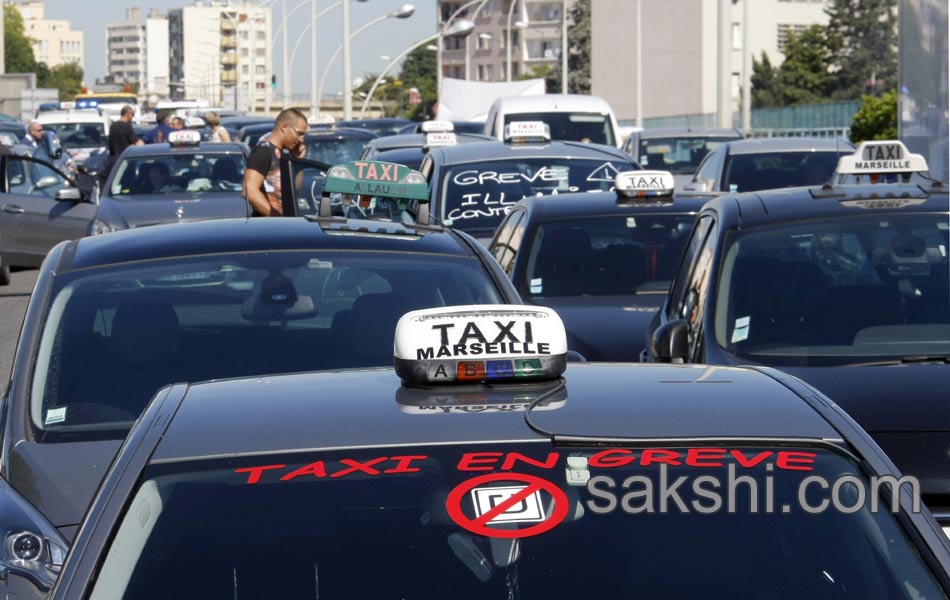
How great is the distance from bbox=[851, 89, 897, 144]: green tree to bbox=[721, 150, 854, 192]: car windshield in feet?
74.8

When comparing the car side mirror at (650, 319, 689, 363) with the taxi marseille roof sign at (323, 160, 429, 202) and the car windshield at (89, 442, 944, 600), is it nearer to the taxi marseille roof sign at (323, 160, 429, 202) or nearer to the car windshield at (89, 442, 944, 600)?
the taxi marseille roof sign at (323, 160, 429, 202)

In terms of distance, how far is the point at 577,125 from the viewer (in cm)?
2480

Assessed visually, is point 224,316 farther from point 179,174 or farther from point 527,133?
point 179,174

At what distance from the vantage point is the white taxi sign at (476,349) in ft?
9.99

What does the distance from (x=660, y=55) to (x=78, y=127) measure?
4719 cm

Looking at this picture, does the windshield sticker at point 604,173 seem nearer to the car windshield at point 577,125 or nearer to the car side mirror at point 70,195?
the car side mirror at point 70,195

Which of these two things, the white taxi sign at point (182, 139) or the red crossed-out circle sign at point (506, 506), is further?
the white taxi sign at point (182, 139)

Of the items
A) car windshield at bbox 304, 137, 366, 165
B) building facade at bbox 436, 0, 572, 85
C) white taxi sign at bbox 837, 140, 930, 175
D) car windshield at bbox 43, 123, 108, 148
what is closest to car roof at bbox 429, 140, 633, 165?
white taxi sign at bbox 837, 140, 930, 175

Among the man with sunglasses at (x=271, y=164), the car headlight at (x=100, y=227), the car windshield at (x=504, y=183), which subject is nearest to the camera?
the man with sunglasses at (x=271, y=164)

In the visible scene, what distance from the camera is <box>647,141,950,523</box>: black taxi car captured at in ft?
19.6

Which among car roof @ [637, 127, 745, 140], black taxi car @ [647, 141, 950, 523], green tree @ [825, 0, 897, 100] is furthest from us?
green tree @ [825, 0, 897, 100]

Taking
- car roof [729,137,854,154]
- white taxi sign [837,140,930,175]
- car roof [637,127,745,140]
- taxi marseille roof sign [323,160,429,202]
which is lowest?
taxi marseille roof sign [323,160,429,202]

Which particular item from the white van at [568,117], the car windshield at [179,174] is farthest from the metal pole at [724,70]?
the car windshield at [179,174]

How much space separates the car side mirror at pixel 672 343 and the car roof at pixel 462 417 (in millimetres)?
2927
